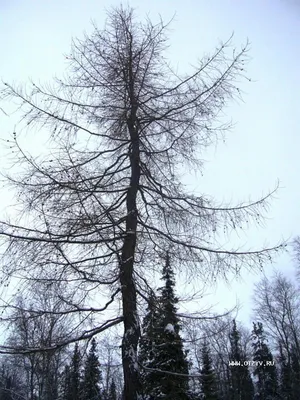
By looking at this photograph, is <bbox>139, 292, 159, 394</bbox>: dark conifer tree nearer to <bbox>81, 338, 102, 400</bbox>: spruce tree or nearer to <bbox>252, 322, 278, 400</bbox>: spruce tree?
<bbox>81, 338, 102, 400</bbox>: spruce tree

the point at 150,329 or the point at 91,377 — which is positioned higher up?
the point at 150,329

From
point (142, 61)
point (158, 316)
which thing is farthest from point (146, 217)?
point (142, 61)

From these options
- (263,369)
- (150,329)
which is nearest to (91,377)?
(150,329)

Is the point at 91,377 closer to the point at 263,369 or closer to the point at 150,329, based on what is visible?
the point at 150,329

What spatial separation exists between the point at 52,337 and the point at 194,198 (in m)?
2.77

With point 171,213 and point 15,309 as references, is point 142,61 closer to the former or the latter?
point 171,213

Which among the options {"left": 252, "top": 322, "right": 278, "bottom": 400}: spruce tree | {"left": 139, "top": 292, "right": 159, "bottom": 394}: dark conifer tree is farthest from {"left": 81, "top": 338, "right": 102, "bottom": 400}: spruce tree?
{"left": 252, "top": 322, "right": 278, "bottom": 400}: spruce tree

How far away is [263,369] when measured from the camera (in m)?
36.3

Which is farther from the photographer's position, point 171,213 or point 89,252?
point 171,213

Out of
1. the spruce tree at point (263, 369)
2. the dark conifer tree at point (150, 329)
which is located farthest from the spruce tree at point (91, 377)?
the spruce tree at point (263, 369)

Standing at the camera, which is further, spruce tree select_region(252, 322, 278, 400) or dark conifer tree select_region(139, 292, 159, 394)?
spruce tree select_region(252, 322, 278, 400)

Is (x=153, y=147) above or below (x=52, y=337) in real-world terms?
above

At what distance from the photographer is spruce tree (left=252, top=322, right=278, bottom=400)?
1368 inches

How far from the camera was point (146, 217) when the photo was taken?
5457 mm
